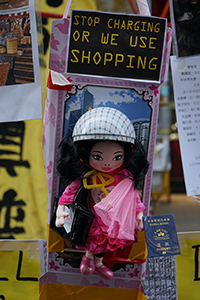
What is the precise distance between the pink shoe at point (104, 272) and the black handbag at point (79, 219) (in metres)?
0.17

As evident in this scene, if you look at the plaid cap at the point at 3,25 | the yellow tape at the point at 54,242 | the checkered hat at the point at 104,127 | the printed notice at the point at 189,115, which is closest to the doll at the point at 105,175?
the checkered hat at the point at 104,127

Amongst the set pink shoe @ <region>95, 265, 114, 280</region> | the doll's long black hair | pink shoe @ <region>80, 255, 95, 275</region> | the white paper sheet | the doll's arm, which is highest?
the white paper sheet

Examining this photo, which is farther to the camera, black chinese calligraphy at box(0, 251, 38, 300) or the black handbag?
black chinese calligraphy at box(0, 251, 38, 300)

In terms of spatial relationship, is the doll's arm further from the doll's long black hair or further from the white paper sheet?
the white paper sheet

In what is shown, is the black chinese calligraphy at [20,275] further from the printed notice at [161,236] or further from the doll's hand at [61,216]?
the printed notice at [161,236]

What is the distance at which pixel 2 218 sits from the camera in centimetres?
127

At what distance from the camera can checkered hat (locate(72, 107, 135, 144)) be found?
0.92m

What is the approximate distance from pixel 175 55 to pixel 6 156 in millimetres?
820

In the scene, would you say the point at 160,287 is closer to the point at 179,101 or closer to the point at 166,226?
the point at 166,226

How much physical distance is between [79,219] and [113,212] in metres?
0.12

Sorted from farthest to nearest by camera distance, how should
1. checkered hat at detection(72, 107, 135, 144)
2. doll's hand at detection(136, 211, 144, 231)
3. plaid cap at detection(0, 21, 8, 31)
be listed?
1. plaid cap at detection(0, 21, 8, 31)
2. doll's hand at detection(136, 211, 144, 231)
3. checkered hat at detection(72, 107, 135, 144)

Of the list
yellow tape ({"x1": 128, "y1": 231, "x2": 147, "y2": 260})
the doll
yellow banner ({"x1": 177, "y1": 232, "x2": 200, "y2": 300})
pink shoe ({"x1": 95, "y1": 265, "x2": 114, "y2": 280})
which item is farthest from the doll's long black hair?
yellow banner ({"x1": 177, "y1": 232, "x2": 200, "y2": 300})

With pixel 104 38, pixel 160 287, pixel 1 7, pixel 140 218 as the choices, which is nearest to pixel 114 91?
pixel 104 38

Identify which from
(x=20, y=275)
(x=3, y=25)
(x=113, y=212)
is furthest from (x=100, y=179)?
(x=3, y=25)
